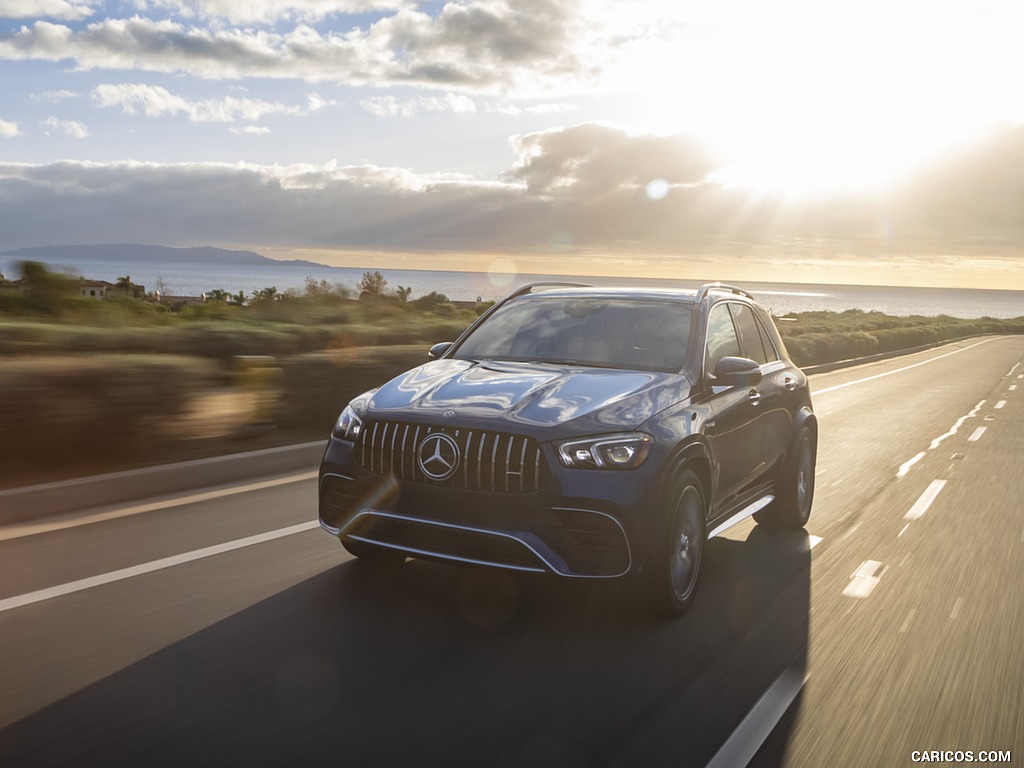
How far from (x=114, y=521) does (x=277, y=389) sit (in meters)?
3.94

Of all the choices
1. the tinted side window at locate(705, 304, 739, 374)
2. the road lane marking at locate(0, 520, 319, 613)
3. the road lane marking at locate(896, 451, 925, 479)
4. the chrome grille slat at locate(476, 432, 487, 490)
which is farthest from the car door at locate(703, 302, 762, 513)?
the road lane marking at locate(896, 451, 925, 479)

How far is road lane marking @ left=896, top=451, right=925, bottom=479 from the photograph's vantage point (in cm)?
1044

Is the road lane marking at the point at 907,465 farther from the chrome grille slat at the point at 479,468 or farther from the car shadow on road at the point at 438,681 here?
the chrome grille slat at the point at 479,468

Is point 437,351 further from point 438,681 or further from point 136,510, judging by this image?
point 438,681

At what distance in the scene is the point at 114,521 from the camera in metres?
7.07

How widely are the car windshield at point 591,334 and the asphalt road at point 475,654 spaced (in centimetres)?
137

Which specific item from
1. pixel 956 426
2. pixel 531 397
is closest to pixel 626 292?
pixel 531 397

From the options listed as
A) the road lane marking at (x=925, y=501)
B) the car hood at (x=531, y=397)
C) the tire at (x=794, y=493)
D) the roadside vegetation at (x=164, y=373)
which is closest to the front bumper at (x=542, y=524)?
the car hood at (x=531, y=397)

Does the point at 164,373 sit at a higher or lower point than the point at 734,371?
lower

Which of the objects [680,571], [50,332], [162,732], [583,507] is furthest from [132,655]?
[50,332]

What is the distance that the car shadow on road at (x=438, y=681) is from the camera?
143 inches

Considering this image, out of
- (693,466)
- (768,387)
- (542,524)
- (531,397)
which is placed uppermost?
(531,397)

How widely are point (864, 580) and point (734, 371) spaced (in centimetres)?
160

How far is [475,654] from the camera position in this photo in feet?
15.1
